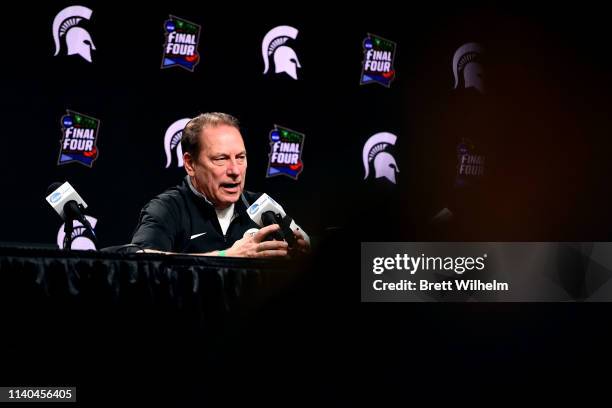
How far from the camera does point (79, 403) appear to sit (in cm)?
123

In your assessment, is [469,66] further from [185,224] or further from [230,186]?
[185,224]

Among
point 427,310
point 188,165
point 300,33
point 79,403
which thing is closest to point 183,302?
point 79,403

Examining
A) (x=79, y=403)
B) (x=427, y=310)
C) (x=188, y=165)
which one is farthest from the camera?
(x=188, y=165)

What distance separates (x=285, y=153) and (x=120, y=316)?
2.86 metres

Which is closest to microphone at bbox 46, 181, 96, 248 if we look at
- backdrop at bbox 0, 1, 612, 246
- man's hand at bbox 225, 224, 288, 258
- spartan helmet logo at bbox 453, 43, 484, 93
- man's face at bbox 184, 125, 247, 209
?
man's hand at bbox 225, 224, 288, 258

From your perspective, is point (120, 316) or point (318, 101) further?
point (318, 101)

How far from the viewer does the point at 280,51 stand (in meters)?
4.09

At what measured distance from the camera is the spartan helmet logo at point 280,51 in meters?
4.07

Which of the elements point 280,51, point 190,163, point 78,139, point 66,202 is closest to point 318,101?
point 280,51

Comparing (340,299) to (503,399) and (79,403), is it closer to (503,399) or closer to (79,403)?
(503,399)

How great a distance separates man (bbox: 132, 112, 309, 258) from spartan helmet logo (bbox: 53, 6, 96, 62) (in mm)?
1628

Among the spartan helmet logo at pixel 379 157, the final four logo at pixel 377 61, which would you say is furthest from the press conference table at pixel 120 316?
the final four logo at pixel 377 61

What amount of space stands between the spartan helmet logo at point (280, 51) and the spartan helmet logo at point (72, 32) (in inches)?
40.5

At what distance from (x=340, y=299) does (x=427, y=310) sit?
176 mm
